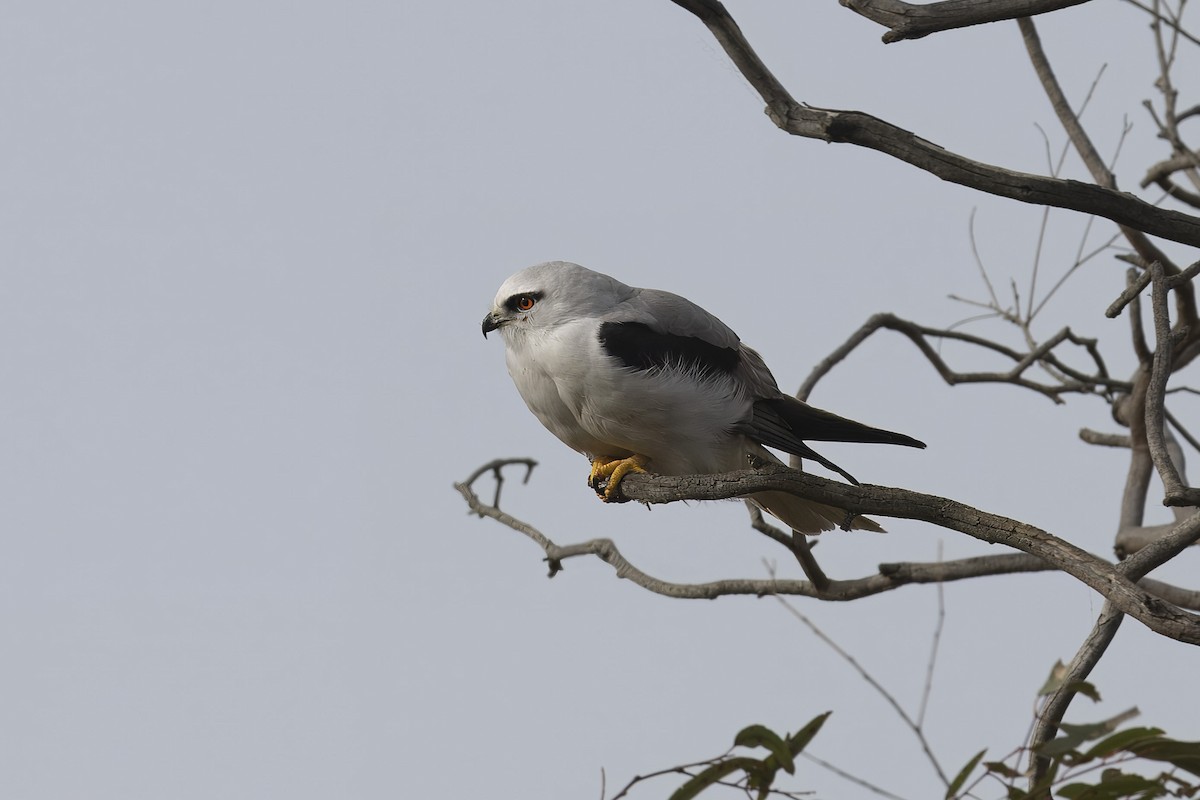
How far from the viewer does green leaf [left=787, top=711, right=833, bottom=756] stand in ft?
8.61

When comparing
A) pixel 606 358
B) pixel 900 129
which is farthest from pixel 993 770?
pixel 606 358

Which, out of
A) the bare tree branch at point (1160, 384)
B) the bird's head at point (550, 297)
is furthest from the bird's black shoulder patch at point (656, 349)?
the bare tree branch at point (1160, 384)

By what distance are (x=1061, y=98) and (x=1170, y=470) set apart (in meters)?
3.02

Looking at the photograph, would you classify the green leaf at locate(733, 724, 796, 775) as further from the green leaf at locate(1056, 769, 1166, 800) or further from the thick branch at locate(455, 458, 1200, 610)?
the thick branch at locate(455, 458, 1200, 610)

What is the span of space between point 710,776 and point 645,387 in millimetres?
2106

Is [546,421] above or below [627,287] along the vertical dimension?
below

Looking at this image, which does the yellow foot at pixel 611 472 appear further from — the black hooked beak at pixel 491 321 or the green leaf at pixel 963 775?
the green leaf at pixel 963 775

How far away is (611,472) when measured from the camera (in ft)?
15.5

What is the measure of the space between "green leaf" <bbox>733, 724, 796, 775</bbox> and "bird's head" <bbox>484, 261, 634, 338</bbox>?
238 centimetres

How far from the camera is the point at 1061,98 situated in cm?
591

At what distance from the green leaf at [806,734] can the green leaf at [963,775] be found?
323mm

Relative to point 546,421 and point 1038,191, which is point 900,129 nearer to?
point 1038,191

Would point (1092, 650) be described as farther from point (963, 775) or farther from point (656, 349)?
point (656, 349)

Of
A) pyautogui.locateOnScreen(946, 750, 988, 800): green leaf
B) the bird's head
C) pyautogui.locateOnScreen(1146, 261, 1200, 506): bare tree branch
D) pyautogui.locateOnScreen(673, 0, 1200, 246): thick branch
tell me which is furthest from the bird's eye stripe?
pyautogui.locateOnScreen(946, 750, 988, 800): green leaf
